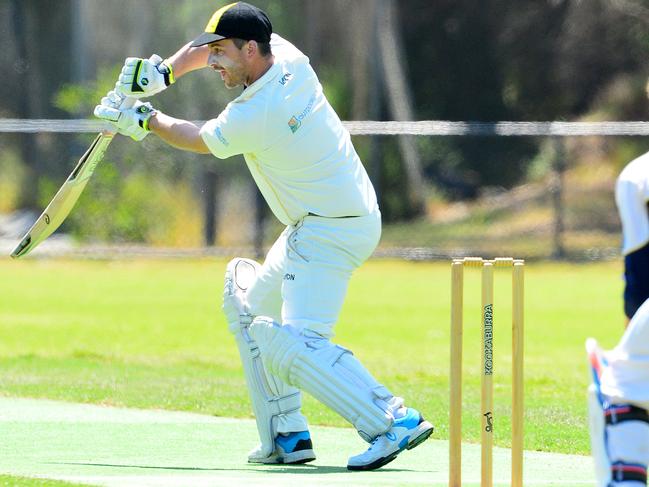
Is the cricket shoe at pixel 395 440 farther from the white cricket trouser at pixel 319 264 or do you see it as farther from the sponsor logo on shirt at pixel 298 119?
the sponsor logo on shirt at pixel 298 119

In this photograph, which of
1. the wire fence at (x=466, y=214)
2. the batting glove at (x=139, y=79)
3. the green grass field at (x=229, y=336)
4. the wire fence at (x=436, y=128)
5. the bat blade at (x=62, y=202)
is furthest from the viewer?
the wire fence at (x=466, y=214)

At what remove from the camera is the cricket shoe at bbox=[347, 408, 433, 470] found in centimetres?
543

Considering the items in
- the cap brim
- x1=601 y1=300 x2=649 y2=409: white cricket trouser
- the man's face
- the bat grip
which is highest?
the cap brim

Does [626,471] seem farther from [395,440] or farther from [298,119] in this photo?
[298,119]

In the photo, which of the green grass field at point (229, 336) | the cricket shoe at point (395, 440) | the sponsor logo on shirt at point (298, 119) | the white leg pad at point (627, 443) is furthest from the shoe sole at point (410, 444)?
the white leg pad at point (627, 443)

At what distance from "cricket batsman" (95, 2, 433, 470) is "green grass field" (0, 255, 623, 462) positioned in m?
1.12

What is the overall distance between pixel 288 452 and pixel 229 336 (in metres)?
5.59

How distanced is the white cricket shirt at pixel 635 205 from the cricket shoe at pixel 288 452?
206 cm

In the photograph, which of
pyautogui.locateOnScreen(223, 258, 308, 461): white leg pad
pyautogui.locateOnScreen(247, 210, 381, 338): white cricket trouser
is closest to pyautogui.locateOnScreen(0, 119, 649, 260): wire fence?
pyautogui.locateOnScreen(223, 258, 308, 461): white leg pad

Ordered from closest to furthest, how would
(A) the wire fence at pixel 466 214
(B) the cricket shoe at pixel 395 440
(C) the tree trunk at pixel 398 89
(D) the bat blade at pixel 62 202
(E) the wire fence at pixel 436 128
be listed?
(B) the cricket shoe at pixel 395 440 → (D) the bat blade at pixel 62 202 → (E) the wire fence at pixel 436 128 → (A) the wire fence at pixel 466 214 → (C) the tree trunk at pixel 398 89

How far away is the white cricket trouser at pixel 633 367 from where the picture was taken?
13.6ft

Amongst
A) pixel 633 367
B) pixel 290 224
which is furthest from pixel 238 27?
pixel 633 367

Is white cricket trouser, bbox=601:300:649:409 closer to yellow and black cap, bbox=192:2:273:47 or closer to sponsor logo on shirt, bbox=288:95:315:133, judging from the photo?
sponsor logo on shirt, bbox=288:95:315:133

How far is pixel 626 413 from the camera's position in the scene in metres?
4.18
